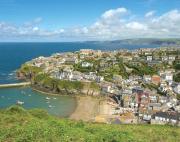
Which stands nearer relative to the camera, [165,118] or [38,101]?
[165,118]

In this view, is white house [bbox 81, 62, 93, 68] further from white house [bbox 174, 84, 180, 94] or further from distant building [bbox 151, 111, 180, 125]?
distant building [bbox 151, 111, 180, 125]

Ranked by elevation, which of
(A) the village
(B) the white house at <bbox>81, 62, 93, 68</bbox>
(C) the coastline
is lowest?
(C) the coastline

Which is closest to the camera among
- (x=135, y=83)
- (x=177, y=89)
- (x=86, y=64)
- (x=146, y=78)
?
(x=177, y=89)

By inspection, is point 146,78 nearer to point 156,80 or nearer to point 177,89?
point 156,80

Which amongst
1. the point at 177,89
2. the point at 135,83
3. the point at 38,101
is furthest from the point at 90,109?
the point at 177,89

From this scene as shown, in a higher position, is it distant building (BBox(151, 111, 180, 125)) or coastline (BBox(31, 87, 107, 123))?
distant building (BBox(151, 111, 180, 125))

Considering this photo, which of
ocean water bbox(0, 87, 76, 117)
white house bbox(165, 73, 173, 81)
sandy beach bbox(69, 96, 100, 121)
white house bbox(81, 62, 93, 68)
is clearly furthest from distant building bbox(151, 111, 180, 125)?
white house bbox(81, 62, 93, 68)

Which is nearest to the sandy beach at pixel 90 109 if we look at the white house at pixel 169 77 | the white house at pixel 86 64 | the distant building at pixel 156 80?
the distant building at pixel 156 80

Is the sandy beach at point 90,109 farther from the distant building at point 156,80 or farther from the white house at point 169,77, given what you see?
the white house at point 169,77

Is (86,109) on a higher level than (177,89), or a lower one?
lower
